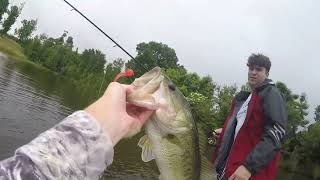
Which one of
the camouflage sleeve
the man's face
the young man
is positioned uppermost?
the man's face

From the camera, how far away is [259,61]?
6027mm

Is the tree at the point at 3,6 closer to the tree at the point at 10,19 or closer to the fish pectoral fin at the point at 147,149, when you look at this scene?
the tree at the point at 10,19

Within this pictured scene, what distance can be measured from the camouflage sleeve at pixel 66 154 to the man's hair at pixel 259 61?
16.0 feet

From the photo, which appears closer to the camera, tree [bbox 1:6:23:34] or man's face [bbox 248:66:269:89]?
man's face [bbox 248:66:269:89]

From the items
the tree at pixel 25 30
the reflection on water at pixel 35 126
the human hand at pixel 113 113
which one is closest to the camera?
the human hand at pixel 113 113

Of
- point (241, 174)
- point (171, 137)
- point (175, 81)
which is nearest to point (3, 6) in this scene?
point (175, 81)

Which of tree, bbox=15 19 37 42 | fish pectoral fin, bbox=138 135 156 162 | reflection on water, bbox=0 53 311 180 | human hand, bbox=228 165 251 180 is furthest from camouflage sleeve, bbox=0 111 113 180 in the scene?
tree, bbox=15 19 37 42

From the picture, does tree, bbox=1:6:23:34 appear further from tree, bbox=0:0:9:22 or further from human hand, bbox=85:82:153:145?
human hand, bbox=85:82:153:145

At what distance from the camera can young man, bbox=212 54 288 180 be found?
5.22 meters

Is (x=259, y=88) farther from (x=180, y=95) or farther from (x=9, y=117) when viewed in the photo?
(x=9, y=117)

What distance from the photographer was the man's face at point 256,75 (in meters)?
5.94

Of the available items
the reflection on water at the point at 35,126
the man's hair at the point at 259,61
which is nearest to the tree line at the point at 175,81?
the reflection on water at the point at 35,126

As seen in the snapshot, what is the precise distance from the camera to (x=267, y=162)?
530cm

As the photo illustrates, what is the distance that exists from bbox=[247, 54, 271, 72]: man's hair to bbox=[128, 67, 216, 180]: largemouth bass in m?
2.70
